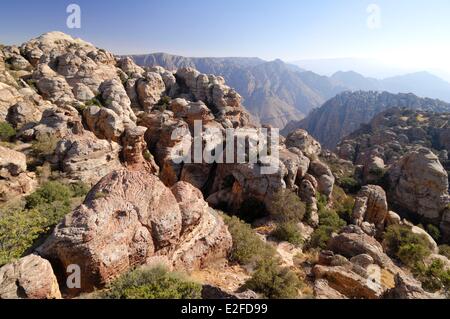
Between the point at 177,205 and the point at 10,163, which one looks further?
the point at 10,163

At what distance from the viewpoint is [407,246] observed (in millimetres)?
20094

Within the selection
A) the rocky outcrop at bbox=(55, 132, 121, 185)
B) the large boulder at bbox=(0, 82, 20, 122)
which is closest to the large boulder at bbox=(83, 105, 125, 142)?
the rocky outcrop at bbox=(55, 132, 121, 185)

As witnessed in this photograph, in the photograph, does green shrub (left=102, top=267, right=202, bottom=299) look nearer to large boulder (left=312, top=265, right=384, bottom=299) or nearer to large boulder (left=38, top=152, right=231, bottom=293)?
large boulder (left=38, top=152, right=231, bottom=293)

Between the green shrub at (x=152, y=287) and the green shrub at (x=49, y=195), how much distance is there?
9074 millimetres

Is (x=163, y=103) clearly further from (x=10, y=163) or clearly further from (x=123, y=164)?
(x=10, y=163)

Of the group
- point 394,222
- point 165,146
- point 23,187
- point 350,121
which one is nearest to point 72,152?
point 23,187

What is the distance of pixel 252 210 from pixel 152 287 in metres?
15.7

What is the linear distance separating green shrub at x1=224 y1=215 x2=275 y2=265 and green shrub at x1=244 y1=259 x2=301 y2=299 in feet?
9.34

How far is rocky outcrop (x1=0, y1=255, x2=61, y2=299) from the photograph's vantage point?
7586 millimetres

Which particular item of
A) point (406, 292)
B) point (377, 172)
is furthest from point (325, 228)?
point (377, 172)

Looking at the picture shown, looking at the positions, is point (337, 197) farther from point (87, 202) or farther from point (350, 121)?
point (350, 121)

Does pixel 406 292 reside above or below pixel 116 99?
below
